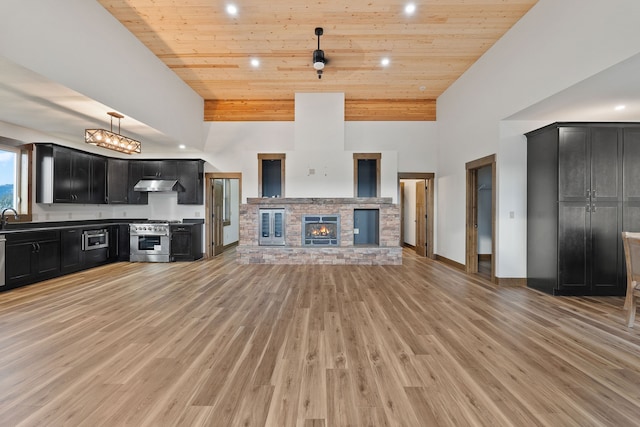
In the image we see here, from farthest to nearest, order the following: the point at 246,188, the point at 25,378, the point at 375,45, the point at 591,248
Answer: the point at 246,188 → the point at 375,45 → the point at 591,248 → the point at 25,378

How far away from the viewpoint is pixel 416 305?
363cm

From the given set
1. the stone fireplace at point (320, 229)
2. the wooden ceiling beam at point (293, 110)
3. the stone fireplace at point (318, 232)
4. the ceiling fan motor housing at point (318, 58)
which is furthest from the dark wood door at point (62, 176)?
A: the ceiling fan motor housing at point (318, 58)

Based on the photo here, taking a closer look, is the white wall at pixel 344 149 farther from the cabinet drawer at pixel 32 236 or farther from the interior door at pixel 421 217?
the cabinet drawer at pixel 32 236

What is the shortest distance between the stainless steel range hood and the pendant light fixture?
189 cm

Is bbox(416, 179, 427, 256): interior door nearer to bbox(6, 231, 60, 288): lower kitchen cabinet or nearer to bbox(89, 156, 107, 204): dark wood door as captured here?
bbox(89, 156, 107, 204): dark wood door

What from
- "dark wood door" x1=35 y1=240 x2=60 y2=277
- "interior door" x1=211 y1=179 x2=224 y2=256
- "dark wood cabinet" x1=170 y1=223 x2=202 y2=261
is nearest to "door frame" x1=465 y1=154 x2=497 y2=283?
"interior door" x1=211 y1=179 x2=224 y2=256

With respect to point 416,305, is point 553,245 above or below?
above

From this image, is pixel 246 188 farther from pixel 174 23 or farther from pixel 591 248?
pixel 591 248

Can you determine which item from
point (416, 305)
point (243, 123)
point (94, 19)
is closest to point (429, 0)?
point (416, 305)

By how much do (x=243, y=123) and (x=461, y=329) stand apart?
254 inches

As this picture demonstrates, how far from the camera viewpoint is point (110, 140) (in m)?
4.38

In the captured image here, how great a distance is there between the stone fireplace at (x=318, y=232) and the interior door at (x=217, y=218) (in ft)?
4.01

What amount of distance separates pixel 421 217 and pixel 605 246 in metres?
3.98

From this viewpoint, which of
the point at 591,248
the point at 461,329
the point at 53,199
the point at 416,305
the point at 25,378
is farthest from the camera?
the point at 53,199
